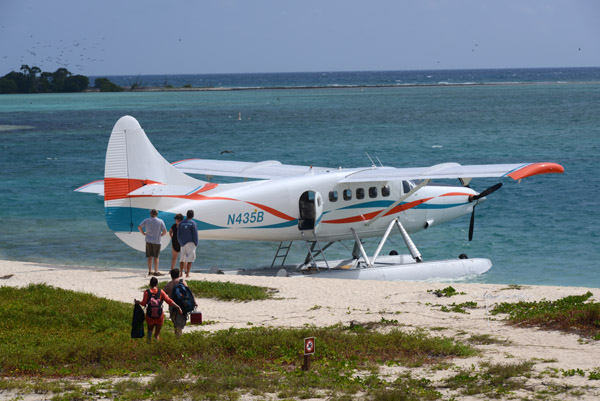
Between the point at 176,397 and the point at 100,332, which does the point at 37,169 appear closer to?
the point at 100,332

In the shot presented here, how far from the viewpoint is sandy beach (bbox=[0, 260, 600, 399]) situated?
1063cm

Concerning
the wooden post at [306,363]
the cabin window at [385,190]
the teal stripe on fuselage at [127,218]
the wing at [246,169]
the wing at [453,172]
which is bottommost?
the wooden post at [306,363]

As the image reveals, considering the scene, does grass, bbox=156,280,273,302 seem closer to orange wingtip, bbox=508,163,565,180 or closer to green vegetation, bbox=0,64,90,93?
orange wingtip, bbox=508,163,565,180

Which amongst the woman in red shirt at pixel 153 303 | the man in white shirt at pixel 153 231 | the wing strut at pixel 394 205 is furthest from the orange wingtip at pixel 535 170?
the woman in red shirt at pixel 153 303

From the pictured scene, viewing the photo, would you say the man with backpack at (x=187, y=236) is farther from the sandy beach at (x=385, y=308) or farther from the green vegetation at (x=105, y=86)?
the green vegetation at (x=105, y=86)

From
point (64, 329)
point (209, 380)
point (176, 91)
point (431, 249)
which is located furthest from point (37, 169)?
point (176, 91)

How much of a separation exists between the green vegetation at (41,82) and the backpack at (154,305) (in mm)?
176357

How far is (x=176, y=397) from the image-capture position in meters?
9.09

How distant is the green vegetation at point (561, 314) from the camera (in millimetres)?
11855

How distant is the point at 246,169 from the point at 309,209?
3.53 m

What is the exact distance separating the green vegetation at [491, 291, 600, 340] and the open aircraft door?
5.62m

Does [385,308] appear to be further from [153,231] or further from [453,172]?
[153,231]

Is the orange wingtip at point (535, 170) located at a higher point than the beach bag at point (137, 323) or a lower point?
higher


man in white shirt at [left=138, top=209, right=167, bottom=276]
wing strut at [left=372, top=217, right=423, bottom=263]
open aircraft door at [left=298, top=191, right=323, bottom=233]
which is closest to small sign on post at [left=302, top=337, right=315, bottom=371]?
man in white shirt at [left=138, top=209, right=167, bottom=276]
